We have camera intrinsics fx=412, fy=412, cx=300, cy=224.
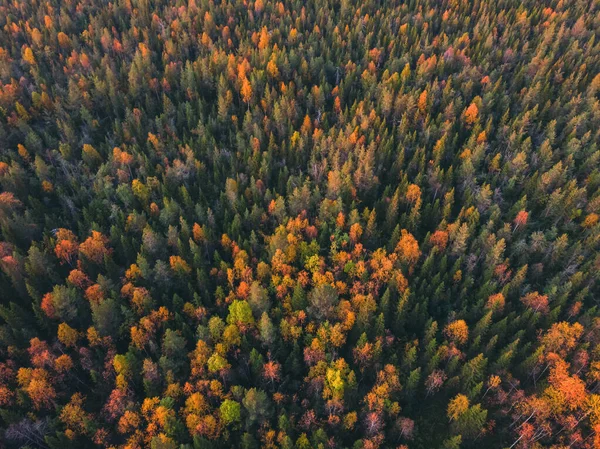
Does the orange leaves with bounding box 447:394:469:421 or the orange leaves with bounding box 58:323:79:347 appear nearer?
the orange leaves with bounding box 447:394:469:421

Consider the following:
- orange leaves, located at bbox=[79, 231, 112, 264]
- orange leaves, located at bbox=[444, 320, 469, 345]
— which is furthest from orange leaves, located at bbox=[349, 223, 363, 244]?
orange leaves, located at bbox=[79, 231, 112, 264]

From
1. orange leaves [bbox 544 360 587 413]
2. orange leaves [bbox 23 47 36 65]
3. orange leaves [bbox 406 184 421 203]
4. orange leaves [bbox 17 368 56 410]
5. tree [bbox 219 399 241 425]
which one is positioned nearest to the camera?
tree [bbox 219 399 241 425]

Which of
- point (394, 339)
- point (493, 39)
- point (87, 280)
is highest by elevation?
point (493, 39)

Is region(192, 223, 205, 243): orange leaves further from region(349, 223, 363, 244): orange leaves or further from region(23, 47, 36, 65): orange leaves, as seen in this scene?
region(23, 47, 36, 65): orange leaves

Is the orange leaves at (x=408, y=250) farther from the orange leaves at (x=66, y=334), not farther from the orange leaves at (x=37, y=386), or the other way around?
Result: the orange leaves at (x=37, y=386)

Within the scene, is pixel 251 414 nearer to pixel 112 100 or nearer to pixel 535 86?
pixel 112 100

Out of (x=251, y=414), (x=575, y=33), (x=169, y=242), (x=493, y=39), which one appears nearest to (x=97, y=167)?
(x=169, y=242)

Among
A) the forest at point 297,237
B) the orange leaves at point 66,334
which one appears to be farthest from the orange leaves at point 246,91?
the orange leaves at point 66,334
